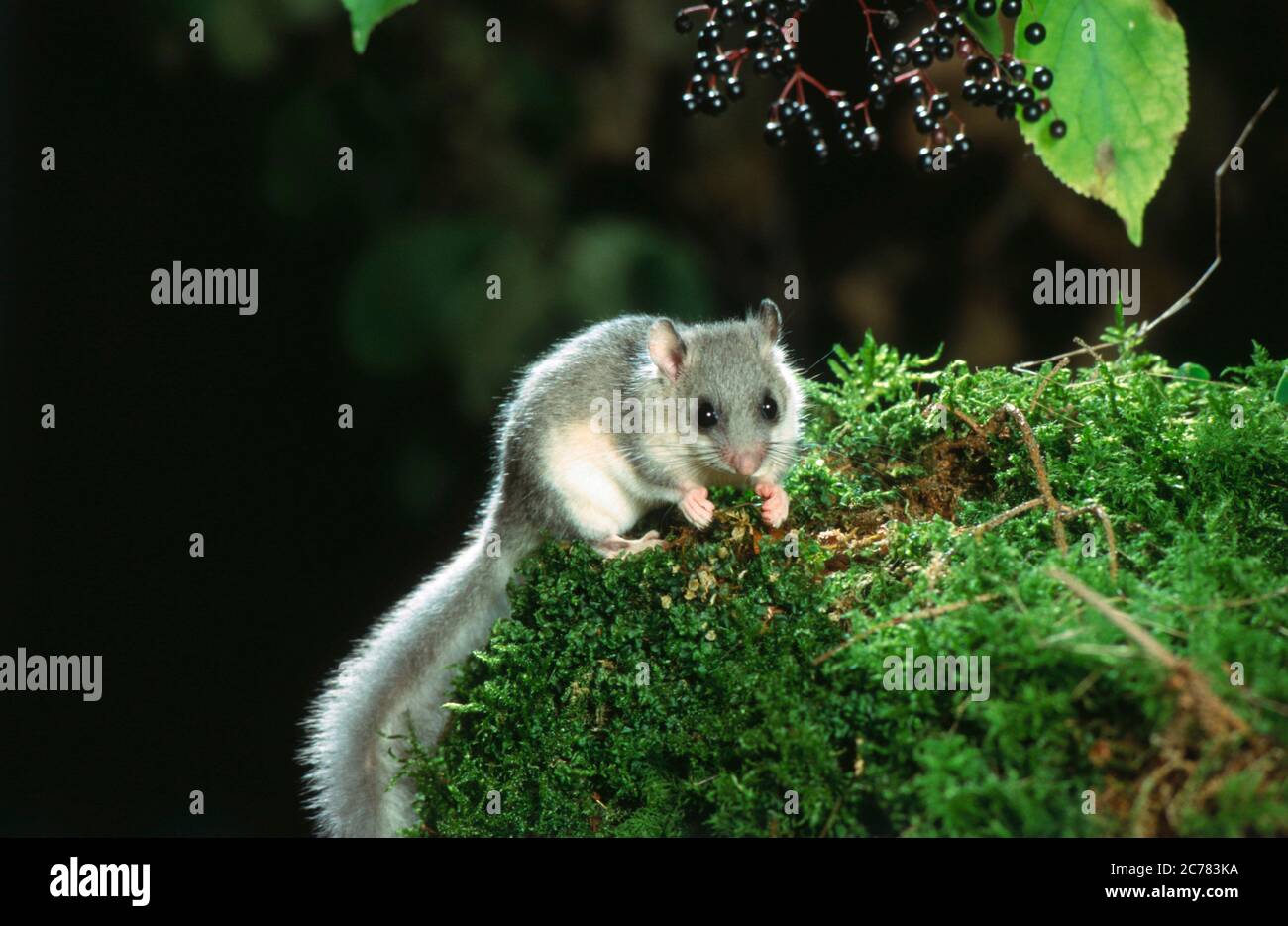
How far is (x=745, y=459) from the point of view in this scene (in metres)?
3.20

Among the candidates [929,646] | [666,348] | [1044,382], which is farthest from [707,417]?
[929,646]

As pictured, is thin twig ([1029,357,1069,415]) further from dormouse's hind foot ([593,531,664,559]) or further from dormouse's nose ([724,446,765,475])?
dormouse's hind foot ([593,531,664,559])

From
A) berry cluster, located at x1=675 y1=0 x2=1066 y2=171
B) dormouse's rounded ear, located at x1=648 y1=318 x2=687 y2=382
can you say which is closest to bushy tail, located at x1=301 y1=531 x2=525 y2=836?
dormouse's rounded ear, located at x1=648 y1=318 x2=687 y2=382

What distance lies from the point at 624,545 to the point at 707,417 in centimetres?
51

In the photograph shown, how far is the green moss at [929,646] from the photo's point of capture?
6.07 ft

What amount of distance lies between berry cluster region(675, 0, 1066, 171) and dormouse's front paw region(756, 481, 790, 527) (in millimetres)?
793

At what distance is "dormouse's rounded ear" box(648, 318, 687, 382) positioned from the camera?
130 inches

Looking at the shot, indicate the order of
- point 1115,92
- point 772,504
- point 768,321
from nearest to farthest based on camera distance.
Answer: point 1115,92, point 772,504, point 768,321

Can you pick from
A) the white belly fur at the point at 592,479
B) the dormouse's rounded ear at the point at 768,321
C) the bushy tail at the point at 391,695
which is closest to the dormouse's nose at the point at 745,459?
the white belly fur at the point at 592,479

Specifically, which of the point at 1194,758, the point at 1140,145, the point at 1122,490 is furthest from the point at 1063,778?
the point at 1140,145

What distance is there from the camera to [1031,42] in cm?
226

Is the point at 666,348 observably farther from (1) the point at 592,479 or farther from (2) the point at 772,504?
(2) the point at 772,504

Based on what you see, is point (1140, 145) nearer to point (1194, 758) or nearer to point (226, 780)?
point (1194, 758)

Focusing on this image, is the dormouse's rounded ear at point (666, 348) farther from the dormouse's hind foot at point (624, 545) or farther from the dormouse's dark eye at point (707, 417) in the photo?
the dormouse's hind foot at point (624, 545)
